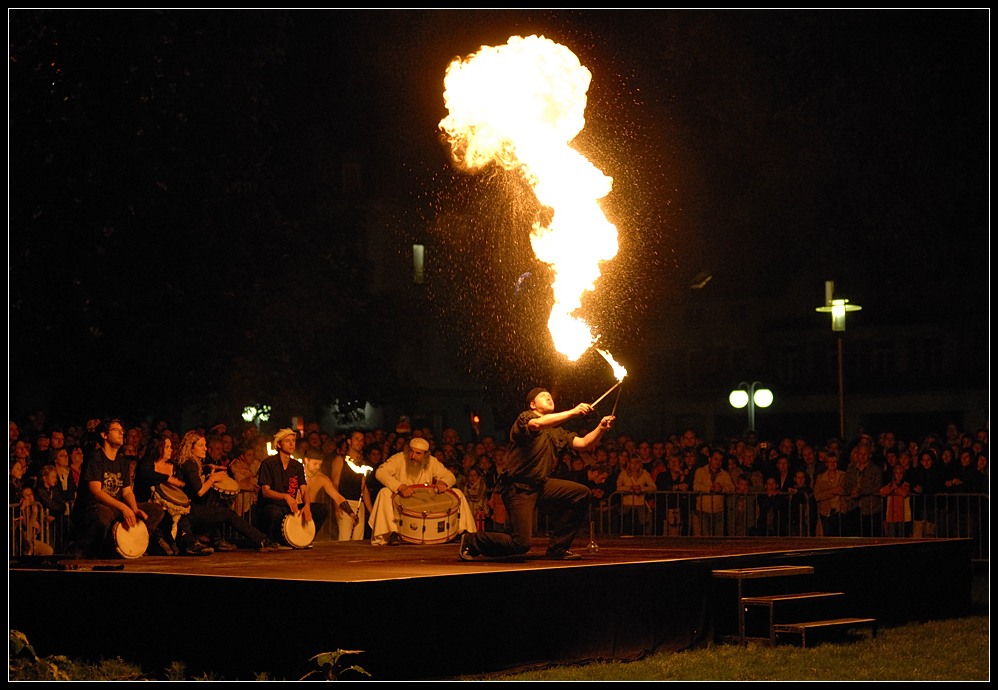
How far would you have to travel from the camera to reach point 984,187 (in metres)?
27.6

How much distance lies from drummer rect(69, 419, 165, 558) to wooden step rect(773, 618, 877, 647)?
5.56 metres

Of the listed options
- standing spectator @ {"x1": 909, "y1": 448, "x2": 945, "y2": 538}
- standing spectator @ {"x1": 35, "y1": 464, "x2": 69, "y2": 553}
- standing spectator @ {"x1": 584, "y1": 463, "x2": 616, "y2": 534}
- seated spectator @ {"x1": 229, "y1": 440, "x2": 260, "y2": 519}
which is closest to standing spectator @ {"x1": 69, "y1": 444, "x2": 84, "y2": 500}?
standing spectator @ {"x1": 35, "y1": 464, "x2": 69, "y2": 553}

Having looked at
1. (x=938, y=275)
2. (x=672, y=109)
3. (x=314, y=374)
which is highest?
(x=672, y=109)

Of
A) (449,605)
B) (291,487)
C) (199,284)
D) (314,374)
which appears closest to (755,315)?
(314,374)

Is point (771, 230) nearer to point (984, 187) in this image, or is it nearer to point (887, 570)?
point (984, 187)

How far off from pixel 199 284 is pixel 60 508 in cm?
700

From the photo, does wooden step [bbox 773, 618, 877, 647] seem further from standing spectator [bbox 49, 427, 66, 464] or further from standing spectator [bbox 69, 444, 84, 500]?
standing spectator [bbox 49, 427, 66, 464]

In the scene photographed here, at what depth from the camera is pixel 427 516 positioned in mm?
16203

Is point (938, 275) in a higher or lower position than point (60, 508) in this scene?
higher

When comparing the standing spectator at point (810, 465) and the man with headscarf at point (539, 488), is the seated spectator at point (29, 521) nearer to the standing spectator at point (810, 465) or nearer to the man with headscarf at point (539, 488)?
the man with headscarf at point (539, 488)

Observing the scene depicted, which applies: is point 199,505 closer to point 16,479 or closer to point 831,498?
point 16,479

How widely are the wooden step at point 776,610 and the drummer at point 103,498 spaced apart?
528 centimetres

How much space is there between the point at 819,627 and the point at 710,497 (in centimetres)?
751

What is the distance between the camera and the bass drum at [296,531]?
50.0 ft
